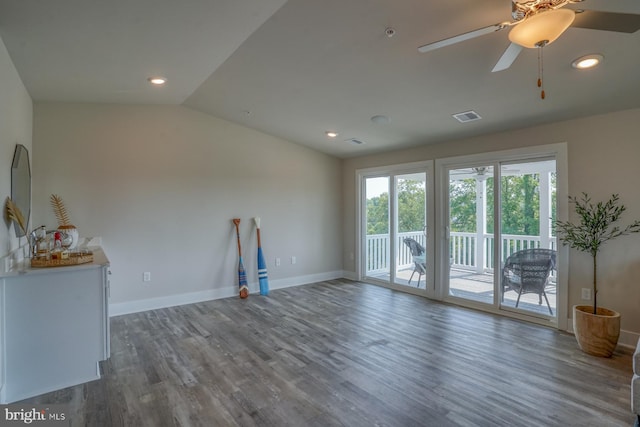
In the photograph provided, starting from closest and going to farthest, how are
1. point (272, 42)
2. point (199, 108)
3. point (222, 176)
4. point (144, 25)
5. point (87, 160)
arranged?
point (144, 25), point (272, 42), point (87, 160), point (199, 108), point (222, 176)

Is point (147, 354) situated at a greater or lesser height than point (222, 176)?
lesser

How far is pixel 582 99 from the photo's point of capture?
3062 mm

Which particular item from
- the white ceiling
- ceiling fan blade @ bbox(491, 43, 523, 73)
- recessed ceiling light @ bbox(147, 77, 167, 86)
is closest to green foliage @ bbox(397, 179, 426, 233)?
the white ceiling

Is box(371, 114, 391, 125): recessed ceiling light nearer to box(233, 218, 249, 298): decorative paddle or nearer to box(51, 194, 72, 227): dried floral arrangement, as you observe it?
box(233, 218, 249, 298): decorative paddle

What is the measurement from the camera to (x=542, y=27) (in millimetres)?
1588

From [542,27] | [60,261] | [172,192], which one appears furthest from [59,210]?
[542,27]

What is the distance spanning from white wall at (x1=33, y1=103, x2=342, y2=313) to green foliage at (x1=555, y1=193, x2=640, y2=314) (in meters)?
3.79

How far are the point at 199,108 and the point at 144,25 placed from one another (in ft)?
7.53

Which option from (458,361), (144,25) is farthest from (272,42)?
(458,361)

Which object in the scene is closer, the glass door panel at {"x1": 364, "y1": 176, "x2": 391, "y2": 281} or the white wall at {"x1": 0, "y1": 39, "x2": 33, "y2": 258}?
the white wall at {"x1": 0, "y1": 39, "x2": 33, "y2": 258}

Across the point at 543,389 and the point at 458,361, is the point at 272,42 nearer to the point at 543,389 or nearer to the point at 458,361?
the point at 458,361

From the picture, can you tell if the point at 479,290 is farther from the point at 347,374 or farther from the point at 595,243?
the point at 347,374

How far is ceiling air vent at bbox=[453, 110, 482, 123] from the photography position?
3.62 metres

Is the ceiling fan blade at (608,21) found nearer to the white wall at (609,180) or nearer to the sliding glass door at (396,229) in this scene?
the white wall at (609,180)
